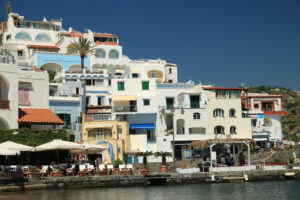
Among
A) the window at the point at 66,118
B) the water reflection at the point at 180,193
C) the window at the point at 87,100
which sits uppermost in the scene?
the window at the point at 87,100

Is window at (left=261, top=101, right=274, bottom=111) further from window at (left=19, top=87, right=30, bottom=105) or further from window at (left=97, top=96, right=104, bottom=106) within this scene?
window at (left=19, top=87, right=30, bottom=105)

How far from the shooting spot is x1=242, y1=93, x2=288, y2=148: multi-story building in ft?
234

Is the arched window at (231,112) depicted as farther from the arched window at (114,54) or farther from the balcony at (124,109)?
the arched window at (114,54)

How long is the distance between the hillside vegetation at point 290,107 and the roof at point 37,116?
252 ft

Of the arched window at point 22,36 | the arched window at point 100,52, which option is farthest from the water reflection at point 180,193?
the arched window at point 22,36

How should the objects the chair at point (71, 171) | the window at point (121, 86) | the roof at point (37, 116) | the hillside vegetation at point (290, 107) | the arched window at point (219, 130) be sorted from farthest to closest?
the hillside vegetation at point (290, 107), the arched window at point (219, 130), the window at point (121, 86), the roof at point (37, 116), the chair at point (71, 171)

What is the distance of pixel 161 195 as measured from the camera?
34.7 meters

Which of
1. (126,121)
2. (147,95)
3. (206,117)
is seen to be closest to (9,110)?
(126,121)

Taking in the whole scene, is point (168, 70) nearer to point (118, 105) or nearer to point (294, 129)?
point (118, 105)

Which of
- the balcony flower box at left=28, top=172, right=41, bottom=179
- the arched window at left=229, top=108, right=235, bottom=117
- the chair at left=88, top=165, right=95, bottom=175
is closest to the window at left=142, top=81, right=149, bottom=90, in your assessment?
the arched window at left=229, top=108, right=235, bottom=117

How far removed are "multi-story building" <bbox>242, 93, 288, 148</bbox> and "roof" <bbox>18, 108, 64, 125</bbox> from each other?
32.0 metres

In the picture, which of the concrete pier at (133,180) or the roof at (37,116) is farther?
the roof at (37,116)

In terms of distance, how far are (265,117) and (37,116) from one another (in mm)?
41411

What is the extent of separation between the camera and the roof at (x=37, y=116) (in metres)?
48.3
